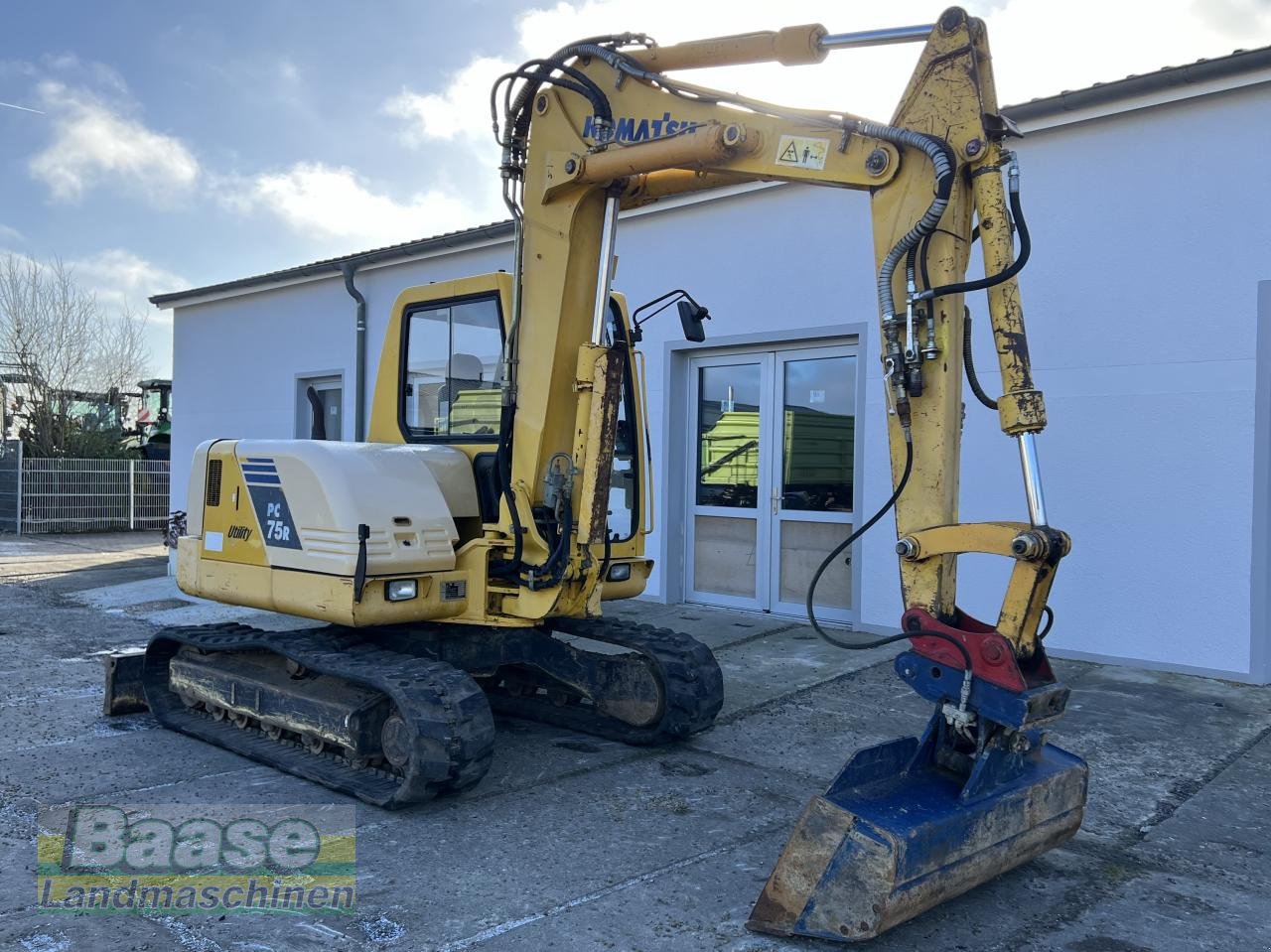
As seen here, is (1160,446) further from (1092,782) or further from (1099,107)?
(1092,782)

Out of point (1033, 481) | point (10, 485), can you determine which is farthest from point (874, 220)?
point (10, 485)

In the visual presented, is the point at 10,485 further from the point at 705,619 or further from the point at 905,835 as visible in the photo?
the point at 905,835

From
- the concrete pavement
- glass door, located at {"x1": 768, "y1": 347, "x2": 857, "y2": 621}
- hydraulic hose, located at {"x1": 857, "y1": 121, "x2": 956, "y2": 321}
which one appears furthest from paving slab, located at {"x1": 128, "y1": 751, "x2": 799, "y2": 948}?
glass door, located at {"x1": 768, "y1": 347, "x2": 857, "y2": 621}

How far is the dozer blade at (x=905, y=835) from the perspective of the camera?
10.7 feet

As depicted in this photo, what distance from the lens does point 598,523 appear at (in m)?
5.25

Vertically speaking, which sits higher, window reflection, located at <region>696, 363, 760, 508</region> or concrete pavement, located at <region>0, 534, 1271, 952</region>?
window reflection, located at <region>696, 363, 760, 508</region>

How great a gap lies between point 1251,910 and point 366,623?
148 inches

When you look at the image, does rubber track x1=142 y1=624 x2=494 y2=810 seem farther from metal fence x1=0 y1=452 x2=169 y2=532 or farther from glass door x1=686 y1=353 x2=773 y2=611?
metal fence x1=0 y1=452 x2=169 y2=532

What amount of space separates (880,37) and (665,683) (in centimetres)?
320

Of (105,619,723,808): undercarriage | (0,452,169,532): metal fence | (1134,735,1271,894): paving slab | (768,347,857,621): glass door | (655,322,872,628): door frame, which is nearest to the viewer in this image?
(1134,735,1271,894): paving slab

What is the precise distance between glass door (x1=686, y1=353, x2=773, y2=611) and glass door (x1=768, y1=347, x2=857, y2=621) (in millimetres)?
127

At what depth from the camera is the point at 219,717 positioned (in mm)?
5824

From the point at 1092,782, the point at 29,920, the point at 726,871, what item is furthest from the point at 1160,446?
the point at 29,920

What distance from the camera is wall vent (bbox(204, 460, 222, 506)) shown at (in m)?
5.80
